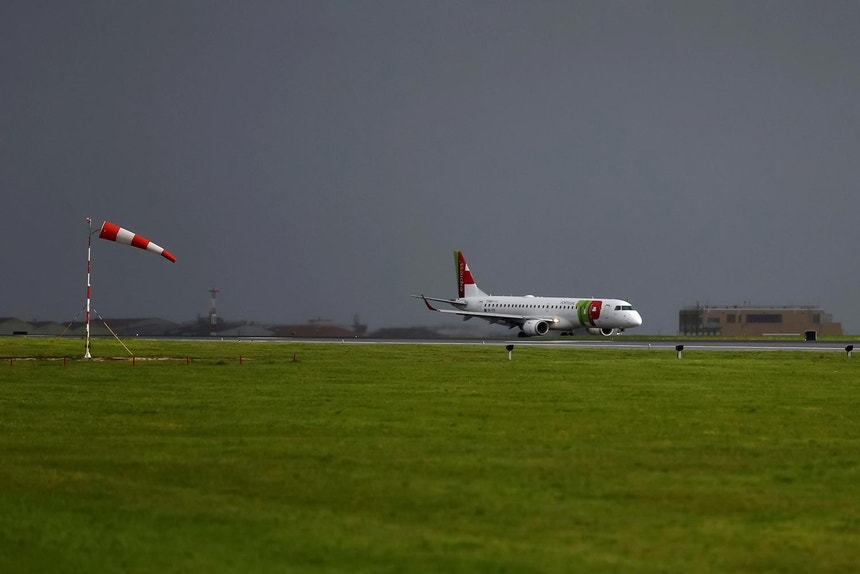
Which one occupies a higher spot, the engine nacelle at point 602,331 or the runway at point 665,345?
the engine nacelle at point 602,331

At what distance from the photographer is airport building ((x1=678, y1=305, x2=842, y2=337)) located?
147125 mm

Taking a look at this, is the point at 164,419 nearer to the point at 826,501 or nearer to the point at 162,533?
the point at 162,533

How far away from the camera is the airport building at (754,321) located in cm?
14712

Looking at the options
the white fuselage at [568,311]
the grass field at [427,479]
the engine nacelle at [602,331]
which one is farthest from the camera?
the engine nacelle at [602,331]

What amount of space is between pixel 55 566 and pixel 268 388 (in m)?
20.7

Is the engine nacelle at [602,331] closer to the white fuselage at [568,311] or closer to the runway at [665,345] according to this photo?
the white fuselage at [568,311]

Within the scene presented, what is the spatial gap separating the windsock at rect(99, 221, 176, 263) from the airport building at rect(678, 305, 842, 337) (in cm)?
10549

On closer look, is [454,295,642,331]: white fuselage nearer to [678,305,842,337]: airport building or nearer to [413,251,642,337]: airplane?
[413,251,642,337]: airplane

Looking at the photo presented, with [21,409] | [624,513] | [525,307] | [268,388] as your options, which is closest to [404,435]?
[624,513]

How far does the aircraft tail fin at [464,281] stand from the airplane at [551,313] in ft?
8.98

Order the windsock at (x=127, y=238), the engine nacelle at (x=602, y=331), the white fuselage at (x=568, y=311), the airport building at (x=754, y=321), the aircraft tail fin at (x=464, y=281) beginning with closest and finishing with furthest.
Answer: the windsock at (x=127, y=238), the white fuselage at (x=568, y=311), the engine nacelle at (x=602, y=331), the aircraft tail fin at (x=464, y=281), the airport building at (x=754, y=321)

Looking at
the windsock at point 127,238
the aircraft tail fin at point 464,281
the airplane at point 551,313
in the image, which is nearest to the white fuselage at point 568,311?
the airplane at point 551,313

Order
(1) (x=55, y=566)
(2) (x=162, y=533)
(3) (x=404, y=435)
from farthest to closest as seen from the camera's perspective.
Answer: (3) (x=404, y=435), (2) (x=162, y=533), (1) (x=55, y=566)

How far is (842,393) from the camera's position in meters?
29.8
